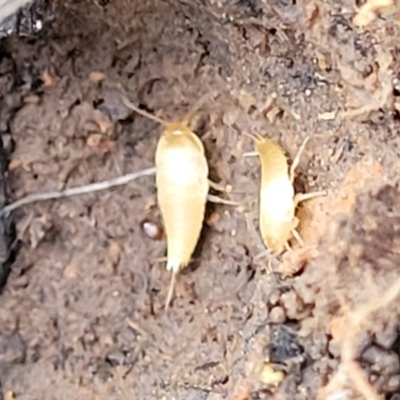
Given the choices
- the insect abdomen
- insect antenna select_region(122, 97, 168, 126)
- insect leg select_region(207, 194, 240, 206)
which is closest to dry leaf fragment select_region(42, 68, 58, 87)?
insect antenna select_region(122, 97, 168, 126)

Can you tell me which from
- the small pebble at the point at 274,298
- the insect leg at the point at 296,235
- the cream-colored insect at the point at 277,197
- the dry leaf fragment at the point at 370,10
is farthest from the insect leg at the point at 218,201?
the dry leaf fragment at the point at 370,10

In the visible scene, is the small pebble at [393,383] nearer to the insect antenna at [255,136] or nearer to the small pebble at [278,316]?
the small pebble at [278,316]

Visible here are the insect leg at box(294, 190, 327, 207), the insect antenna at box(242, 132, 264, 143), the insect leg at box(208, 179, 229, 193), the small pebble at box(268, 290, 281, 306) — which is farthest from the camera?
the insect leg at box(208, 179, 229, 193)

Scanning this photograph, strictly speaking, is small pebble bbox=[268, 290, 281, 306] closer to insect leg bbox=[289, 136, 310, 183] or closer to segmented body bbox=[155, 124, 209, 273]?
insect leg bbox=[289, 136, 310, 183]

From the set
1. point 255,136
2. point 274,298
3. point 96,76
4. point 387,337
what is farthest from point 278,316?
point 96,76

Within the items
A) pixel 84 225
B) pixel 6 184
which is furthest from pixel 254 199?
pixel 6 184

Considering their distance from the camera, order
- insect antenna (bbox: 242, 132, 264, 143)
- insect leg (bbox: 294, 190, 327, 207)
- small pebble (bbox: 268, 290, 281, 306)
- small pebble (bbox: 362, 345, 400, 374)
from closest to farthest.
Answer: small pebble (bbox: 362, 345, 400, 374) → small pebble (bbox: 268, 290, 281, 306) → insect leg (bbox: 294, 190, 327, 207) → insect antenna (bbox: 242, 132, 264, 143)

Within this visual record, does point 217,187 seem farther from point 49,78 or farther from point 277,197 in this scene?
point 49,78
